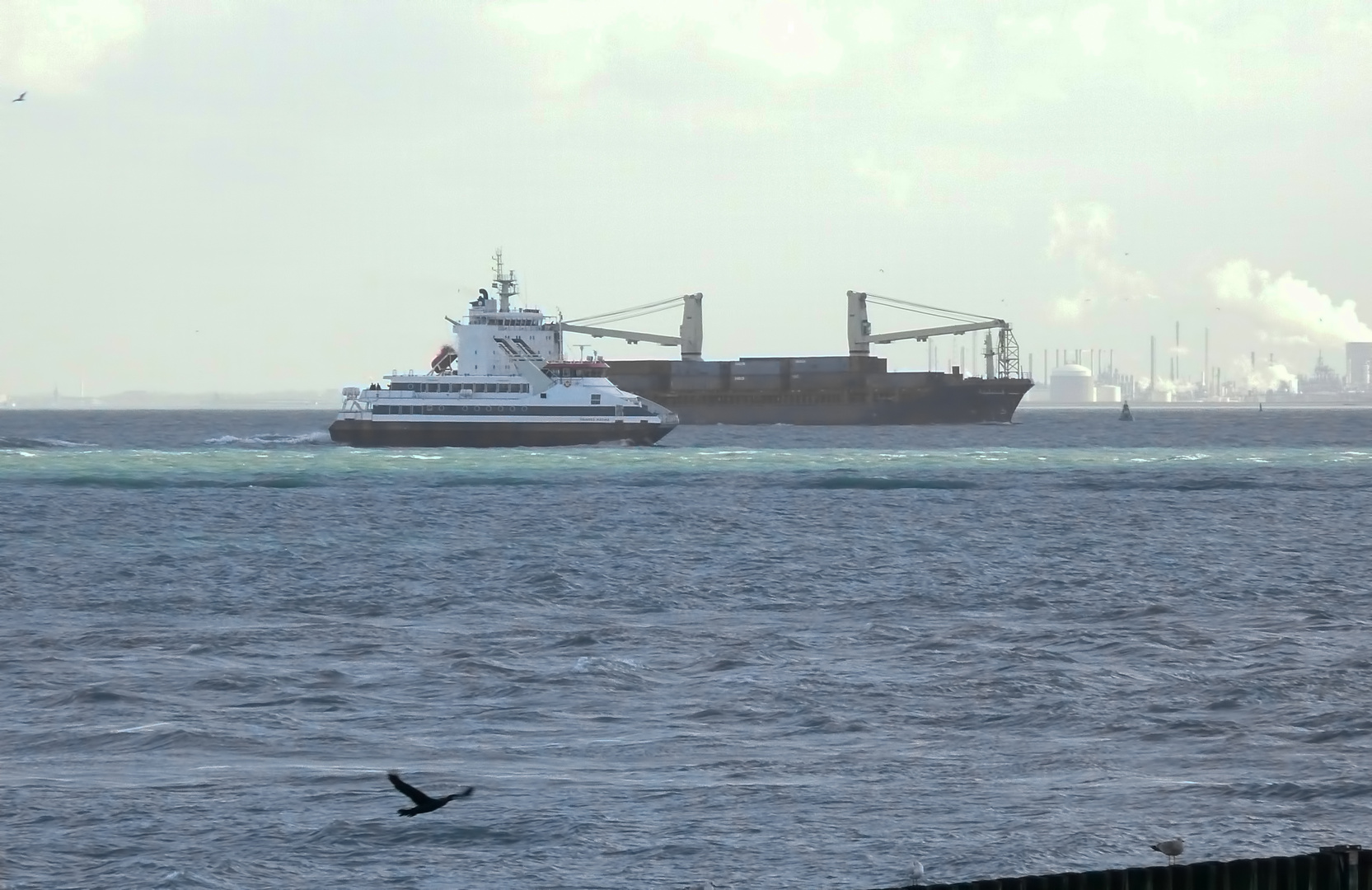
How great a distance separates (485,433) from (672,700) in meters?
94.5

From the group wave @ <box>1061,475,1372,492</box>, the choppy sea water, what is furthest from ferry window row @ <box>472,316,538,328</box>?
the choppy sea water

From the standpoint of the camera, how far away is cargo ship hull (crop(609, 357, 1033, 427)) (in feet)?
604

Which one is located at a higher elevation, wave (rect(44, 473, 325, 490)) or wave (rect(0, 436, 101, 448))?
wave (rect(0, 436, 101, 448))

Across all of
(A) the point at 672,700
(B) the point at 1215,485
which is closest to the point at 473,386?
(B) the point at 1215,485

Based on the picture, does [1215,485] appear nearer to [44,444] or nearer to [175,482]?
[175,482]

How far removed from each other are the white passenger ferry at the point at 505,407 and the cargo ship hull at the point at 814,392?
6530 cm

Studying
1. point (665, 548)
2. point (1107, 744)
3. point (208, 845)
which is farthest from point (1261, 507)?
point (208, 845)

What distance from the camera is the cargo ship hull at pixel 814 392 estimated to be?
18400 cm

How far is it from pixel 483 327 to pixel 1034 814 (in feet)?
351

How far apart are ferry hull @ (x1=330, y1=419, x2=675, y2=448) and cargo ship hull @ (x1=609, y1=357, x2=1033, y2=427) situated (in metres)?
66.6

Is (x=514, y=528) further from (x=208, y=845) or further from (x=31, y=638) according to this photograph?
(x=208, y=845)

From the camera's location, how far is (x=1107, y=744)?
21.8 meters

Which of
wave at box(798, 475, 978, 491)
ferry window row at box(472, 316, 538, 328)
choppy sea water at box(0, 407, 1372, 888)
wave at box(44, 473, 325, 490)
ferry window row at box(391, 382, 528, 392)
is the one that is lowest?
choppy sea water at box(0, 407, 1372, 888)

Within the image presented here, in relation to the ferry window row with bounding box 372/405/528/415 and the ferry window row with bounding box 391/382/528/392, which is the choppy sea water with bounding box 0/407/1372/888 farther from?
the ferry window row with bounding box 391/382/528/392
